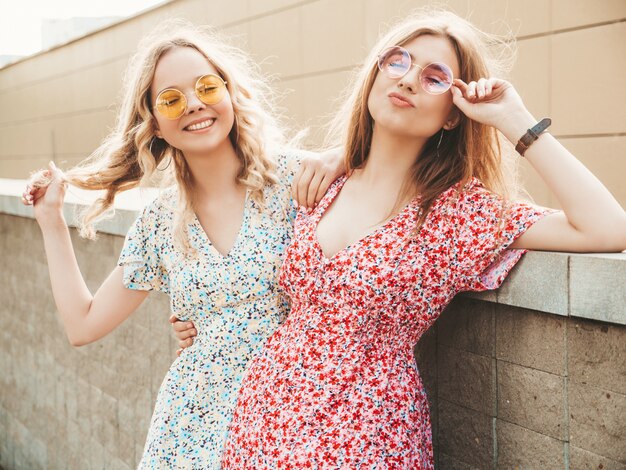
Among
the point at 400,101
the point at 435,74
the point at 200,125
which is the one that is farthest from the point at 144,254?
the point at 435,74

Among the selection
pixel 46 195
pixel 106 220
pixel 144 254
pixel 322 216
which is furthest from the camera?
pixel 106 220

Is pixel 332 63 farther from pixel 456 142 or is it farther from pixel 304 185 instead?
pixel 456 142

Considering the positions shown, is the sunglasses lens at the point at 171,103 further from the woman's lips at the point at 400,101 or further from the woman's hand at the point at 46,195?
the woman's lips at the point at 400,101

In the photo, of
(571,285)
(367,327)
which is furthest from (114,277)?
(571,285)

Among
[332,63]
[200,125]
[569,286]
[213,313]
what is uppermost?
[332,63]

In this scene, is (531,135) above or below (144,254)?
above

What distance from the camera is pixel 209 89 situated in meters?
2.45

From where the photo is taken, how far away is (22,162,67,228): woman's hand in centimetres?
271

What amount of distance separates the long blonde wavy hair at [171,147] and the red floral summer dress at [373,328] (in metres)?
0.53

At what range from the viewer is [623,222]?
1.88 m

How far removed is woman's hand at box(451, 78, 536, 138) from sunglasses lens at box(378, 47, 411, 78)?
5.6 inches

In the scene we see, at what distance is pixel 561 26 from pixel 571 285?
4420mm

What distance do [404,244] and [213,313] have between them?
781 millimetres

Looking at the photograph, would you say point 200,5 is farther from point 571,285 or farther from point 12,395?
point 571,285
